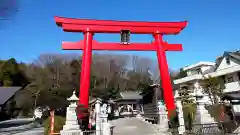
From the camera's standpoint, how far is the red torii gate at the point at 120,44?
51.4ft

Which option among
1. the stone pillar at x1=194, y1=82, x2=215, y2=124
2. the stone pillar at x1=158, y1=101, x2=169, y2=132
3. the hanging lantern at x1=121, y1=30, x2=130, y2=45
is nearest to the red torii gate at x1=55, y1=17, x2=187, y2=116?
the hanging lantern at x1=121, y1=30, x2=130, y2=45

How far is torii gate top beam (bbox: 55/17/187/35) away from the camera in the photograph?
16.1m

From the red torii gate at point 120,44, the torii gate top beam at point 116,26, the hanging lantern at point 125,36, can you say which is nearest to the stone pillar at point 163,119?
the red torii gate at point 120,44

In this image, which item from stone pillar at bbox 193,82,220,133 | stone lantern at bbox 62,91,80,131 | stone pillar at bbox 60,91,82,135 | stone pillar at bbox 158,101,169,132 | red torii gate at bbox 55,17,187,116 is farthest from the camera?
red torii gate at bbox 55,17,187,116

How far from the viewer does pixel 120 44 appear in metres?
17.1

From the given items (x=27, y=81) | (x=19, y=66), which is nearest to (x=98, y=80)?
(x=27, y=81)

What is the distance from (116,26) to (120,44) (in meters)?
1.53

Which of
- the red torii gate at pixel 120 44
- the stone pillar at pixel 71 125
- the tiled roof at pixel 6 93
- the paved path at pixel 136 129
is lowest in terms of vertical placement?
the paved path at pixel 136 129

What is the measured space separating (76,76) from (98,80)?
6.81 m

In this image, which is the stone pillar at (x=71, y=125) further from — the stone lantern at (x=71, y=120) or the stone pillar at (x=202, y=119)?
the stone pillar at (x=202, y=119)

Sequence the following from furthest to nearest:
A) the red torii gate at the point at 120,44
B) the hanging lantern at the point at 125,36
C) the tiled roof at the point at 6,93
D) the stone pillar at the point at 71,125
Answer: the tiled roof at the point at 6,93 → the hanging lantern at the point at 125,36 → the red torii gate at the point at 120,44 → the stone pillar at the point at 71,125

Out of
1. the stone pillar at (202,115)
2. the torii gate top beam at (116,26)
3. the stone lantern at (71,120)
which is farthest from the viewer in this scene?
the torii gate top beam at (116,26)

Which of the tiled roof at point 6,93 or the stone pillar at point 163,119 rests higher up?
the tiled roof at point 6,93

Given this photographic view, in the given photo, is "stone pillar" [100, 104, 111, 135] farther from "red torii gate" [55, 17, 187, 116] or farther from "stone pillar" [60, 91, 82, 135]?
"red torii gate" [55, 17, 187, 116]
